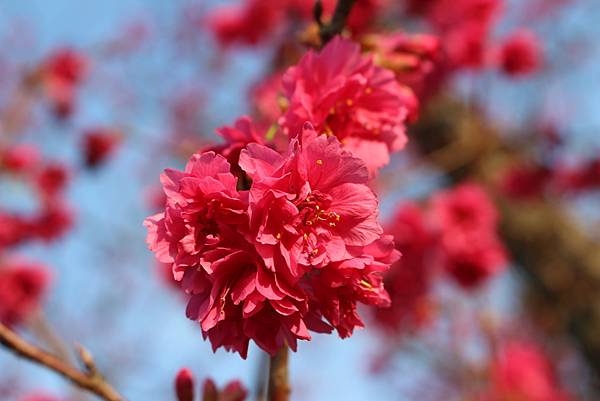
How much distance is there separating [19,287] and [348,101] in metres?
2.54

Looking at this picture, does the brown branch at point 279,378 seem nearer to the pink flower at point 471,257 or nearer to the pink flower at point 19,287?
the pink flower at point 471,257

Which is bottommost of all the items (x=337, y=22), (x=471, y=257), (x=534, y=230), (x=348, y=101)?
(x=534, y=230)

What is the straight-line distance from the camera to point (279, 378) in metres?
0.95

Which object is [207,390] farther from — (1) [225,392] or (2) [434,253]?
(2) [434,253]

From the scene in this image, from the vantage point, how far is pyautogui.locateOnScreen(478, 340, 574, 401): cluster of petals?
3.70 meters

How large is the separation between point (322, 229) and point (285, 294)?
0.34ft

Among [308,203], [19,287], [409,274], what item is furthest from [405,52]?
[19,287]

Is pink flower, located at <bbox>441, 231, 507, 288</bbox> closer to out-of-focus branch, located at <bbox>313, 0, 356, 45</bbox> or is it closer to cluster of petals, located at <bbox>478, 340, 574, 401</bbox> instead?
cluster of petals, located at <bbox>478, 340, 574, 401</bbox>

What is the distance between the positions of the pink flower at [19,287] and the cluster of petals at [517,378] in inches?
103

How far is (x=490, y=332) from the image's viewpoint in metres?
2.99

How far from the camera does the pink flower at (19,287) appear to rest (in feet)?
9.07

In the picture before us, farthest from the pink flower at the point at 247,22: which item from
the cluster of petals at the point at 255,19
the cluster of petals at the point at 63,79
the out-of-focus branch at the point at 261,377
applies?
the out-of-focus branch at the point at 261,377

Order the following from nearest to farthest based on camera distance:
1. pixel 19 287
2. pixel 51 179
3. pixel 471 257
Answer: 1. pixel 471 257
2. pixel 19 287
3. pixel 51 179

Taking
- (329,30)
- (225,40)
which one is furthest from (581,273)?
(329,30)
